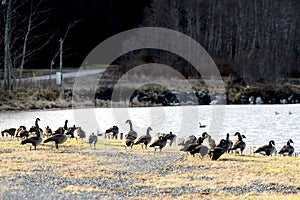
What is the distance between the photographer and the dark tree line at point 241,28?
72938 mm

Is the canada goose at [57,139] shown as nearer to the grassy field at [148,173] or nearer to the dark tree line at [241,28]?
the grassy field at [148,173]

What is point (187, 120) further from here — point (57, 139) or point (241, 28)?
point (241, 28)

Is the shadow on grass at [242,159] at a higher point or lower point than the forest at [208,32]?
lower

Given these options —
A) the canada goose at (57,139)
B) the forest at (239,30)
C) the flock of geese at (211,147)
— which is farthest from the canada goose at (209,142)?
the forest at (239,30)

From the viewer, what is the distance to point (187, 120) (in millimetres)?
41250

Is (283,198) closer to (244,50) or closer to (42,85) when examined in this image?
(42,85)

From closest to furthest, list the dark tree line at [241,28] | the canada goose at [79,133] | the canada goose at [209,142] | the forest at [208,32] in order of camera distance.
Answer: the canada goose at [209,142]
the canada goose at [79,133]
the forest at [208,32]
the dark tree line at [241,28]

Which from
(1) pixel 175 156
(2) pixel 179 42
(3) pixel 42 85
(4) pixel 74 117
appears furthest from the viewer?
(2) pixel 179 42

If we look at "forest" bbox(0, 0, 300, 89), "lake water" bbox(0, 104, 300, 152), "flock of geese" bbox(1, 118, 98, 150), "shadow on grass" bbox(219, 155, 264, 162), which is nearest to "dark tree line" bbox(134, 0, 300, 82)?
"forest" bbox(0, 0, 300, 89)

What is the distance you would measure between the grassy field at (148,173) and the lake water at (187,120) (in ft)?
27.6

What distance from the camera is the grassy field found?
1448 cm

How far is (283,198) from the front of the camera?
13.8 metres

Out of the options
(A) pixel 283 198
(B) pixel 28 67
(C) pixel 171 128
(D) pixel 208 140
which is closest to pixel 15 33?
(B) pixel 28 67

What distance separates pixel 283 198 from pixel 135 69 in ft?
171
